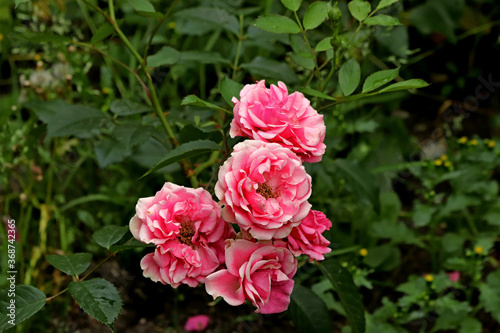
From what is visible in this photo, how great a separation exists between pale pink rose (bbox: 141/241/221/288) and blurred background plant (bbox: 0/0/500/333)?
7cm

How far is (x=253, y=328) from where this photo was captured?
4.71 feet

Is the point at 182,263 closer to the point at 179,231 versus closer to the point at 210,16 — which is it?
the point at 179,231

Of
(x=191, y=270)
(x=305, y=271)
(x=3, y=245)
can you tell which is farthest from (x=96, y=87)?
(x=191, y=270)

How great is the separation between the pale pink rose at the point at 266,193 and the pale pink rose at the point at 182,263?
0.08m

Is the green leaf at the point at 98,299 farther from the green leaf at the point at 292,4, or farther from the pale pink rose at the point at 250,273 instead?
the green leaf at the point at 292,4

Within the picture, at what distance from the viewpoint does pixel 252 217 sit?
691 mm

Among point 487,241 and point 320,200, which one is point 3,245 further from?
point 487,241

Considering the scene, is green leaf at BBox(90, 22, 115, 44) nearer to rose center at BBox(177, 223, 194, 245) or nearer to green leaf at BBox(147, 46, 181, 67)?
green leaf at BBox(147, 46, 181, 67)

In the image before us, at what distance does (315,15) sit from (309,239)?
1.26ft

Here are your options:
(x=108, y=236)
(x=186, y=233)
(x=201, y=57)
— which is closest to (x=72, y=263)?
(x=108, y=236)

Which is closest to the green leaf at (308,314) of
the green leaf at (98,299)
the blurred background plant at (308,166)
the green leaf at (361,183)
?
the blurred background plant at (308,166)

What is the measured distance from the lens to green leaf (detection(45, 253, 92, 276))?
862 mm

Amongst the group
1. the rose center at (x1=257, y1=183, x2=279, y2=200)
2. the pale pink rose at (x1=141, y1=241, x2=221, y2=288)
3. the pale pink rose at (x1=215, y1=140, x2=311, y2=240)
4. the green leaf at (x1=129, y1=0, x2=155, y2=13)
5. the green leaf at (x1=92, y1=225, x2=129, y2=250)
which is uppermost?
the green leaf at (x1=129, y1=0, x2=155, y2=13)

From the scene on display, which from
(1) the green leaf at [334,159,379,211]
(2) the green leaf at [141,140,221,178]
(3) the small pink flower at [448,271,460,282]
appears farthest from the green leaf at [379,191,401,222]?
(2) the green leaf at [141,140,221,178]
